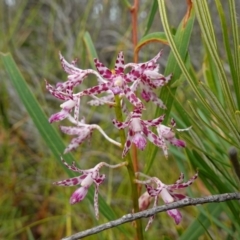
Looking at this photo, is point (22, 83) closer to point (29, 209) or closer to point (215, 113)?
point (215, 113)

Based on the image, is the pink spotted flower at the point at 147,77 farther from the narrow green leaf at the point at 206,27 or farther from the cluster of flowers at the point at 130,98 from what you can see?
the narrow green leaf at the point at 206,27

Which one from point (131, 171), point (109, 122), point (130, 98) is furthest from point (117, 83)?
point (109, 122)

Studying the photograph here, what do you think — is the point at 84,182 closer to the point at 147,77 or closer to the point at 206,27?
the point at 147,77

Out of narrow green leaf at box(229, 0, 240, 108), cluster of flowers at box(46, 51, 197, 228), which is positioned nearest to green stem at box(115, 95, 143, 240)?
cluster of flowers at box(46, 51, 197, 228)

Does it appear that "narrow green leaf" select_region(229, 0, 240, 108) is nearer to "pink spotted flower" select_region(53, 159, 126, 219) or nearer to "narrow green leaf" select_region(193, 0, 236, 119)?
"narrow green leaf" select_region(193, 0, 236, 119)

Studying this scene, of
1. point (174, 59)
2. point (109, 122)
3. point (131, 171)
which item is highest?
point (174, 59)

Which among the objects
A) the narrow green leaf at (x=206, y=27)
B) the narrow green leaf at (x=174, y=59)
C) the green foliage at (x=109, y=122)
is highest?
the narrow green leaf at (x=206, y=27)

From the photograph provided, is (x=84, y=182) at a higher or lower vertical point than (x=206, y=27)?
lower

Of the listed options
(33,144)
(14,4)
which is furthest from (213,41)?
(14,4)

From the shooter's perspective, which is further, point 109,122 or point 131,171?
point 109,122

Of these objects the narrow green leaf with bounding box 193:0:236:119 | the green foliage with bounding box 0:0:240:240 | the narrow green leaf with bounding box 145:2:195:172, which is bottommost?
the green foliage with bounding box 0:0:240:240

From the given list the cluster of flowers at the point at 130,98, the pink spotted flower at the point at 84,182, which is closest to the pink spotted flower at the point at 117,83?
the cluster of flowers at the point at 130,98

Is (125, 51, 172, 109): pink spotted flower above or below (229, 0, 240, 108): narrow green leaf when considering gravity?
below
